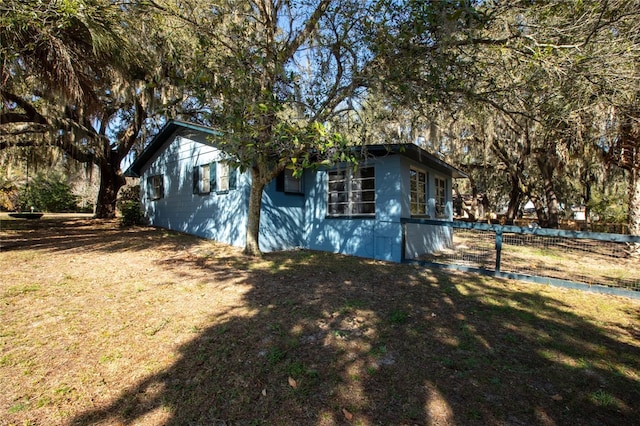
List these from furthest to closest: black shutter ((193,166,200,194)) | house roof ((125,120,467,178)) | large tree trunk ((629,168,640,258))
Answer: black shutter ((193,166,200,194)) → large tree trunk ((629,168,640,258)) → house roof ((125,120,467,178))

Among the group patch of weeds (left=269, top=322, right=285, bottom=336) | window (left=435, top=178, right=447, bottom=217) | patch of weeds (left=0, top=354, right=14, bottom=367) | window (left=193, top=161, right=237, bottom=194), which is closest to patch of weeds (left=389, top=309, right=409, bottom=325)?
patch of weeds (left=269, top=322, right=285, bottom=336)

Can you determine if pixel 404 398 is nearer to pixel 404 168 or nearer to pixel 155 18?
pixel 404 168

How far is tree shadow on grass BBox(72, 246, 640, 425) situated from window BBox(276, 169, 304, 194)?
14.8ft

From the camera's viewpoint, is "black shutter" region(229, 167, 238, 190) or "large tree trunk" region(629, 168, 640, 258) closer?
"black shutter" region(229, 167, 238, 190)

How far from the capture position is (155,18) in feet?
21.0

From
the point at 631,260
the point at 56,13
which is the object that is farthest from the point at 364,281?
the point at 631,260

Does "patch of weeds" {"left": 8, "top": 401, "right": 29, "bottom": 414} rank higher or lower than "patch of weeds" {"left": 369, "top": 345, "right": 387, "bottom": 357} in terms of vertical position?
lower

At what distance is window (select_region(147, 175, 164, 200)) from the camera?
475 inches

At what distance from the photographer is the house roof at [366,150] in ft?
22.8

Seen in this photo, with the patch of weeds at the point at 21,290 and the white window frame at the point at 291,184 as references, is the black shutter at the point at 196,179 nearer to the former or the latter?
the white window frame at the point at 291,184

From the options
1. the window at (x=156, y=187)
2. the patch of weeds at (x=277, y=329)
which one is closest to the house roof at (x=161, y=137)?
the window at (x=156, y=187)

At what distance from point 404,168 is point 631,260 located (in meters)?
7.20

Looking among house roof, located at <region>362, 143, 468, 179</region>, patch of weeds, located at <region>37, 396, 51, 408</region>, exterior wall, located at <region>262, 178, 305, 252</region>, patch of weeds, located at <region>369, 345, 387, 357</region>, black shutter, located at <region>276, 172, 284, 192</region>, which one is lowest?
patch of weeds, located at <region>37, 396, 51, 408</region>

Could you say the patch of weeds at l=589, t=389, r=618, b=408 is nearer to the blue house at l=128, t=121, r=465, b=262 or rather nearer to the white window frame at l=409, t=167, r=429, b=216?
the blue house at l=128, t=121, r=465, b=262
